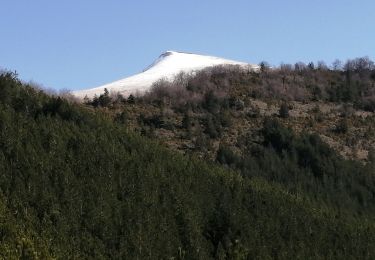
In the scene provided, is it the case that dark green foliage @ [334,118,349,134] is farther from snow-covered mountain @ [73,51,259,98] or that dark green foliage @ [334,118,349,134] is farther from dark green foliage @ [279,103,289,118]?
snow-covered mountain @ [73,51,259,98]

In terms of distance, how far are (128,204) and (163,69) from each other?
283ft

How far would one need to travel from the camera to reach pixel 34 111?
164 feet

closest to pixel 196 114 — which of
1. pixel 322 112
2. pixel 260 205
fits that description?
pixel 322 112

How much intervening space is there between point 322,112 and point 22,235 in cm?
6717

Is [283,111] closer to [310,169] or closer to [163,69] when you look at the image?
[310,169]

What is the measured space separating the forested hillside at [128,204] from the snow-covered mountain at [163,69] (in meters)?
42.0

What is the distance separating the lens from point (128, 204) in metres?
41.9

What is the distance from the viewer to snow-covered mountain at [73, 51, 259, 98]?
103 m

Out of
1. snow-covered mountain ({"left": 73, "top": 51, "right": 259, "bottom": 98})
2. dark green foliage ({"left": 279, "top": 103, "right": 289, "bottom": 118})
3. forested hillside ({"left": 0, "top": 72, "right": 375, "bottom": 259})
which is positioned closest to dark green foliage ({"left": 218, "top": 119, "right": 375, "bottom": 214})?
forested hillside ({"left": 0, "top": 72, "right": 375, "bottom": 259})

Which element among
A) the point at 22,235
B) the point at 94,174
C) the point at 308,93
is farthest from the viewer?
the point at 308,93

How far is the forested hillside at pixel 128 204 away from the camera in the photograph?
35.9 meters

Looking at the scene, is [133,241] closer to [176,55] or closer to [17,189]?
[17,189]

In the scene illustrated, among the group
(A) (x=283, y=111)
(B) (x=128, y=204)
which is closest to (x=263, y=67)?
(A) (x=283, y=111)

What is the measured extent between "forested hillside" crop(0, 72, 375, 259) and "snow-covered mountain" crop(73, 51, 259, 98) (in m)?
42.0
